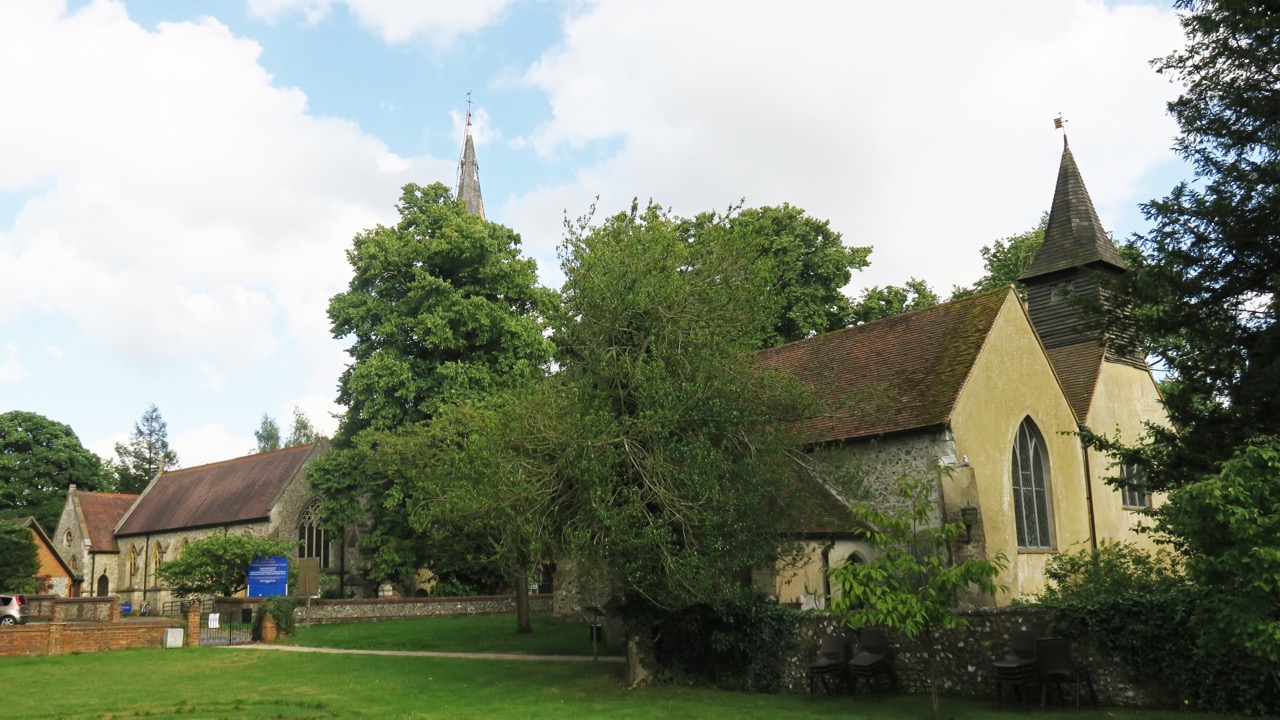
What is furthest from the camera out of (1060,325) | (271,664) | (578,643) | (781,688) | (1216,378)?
(1060,325)

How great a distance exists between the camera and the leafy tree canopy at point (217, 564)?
35250 millimetres

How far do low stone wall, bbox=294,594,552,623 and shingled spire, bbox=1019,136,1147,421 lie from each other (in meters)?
21.5

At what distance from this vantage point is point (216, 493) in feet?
167

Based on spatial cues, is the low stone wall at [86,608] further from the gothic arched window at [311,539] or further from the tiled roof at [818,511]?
the tiled roof at [818,511]

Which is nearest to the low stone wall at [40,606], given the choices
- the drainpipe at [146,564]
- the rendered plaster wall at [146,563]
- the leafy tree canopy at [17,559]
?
the leafy tree canopy at [17,559]

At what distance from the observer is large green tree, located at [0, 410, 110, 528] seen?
196 feet

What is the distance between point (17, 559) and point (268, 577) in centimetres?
1897

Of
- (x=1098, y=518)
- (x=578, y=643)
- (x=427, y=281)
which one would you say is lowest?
(x=578, y=643)

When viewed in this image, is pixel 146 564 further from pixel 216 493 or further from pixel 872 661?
pixel 872 661

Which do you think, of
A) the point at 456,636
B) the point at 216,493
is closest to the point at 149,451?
the point at 216,493

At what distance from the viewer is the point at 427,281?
113ft

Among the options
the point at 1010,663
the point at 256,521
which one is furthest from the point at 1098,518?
the point at 256,521

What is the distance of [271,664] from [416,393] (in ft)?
46.2

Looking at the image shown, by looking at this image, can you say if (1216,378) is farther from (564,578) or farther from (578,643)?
(564,578)
